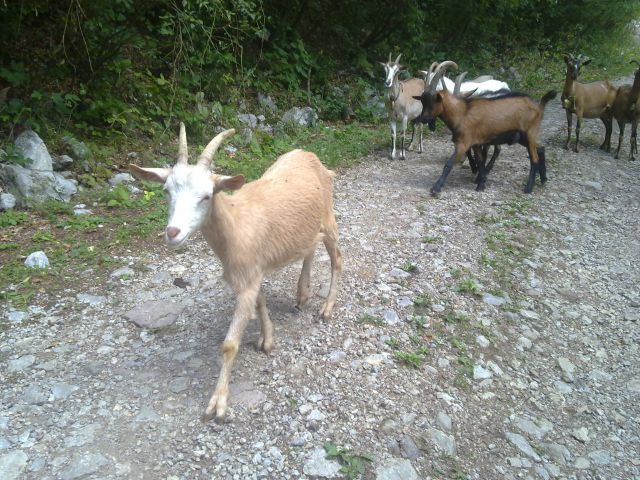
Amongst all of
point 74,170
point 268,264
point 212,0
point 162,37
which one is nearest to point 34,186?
point 74,170

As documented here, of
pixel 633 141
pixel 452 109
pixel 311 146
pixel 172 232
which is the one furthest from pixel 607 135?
pixel 172 232

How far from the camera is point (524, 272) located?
5867 mm

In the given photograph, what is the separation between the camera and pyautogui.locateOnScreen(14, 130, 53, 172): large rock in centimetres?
637

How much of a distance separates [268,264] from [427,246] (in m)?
2.81

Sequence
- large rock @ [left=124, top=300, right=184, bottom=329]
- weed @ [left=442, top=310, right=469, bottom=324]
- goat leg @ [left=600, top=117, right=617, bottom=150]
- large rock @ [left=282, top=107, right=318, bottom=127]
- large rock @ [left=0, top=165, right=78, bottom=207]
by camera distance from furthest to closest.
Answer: goat leg @ [left=600, top=117, right=617, bottom=150], large rock @ [left=282, top=107, right=318, bottom=127], large rock @ [left=0, top=165, right=78, bottom=207], weed @ [left=442, top=310, right=469, bottom=324], large rock @ [left=124, top=300, right=184, bottom=329]

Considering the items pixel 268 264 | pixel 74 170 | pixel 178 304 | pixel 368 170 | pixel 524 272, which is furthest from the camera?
pixel 368 170

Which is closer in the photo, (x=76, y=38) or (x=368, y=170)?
(x=76, y=38)

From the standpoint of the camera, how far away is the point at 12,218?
575 centimetres

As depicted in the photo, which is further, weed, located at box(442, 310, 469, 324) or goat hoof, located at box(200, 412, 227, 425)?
weed, located at box(442, 310, 469, 324)

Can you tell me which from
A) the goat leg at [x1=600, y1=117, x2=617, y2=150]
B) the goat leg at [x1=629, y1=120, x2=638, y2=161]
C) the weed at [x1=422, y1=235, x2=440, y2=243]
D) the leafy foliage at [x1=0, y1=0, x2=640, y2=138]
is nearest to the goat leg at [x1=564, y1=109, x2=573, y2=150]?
the goat leg at [x1=600, y1=117, x2=617, y2=150]

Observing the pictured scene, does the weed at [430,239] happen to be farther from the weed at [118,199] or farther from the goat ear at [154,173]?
the goat ear at [154,173]

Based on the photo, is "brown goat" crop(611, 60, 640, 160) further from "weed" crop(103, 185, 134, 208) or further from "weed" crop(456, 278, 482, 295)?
"weed" crop(103, 185, 134, 208)

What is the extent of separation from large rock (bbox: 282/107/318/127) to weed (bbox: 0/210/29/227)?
215 inches

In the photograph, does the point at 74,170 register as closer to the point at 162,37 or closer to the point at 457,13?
the point at 162,37
